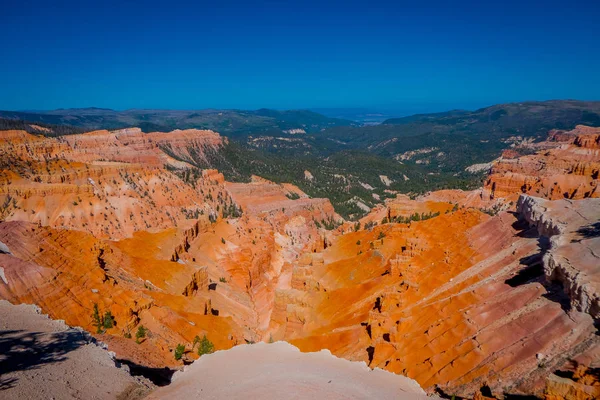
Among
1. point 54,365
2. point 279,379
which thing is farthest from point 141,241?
point 279,379

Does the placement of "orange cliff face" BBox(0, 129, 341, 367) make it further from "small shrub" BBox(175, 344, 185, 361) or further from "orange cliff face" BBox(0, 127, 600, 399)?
"small shrub" BBox(175, 344, 185, 361)

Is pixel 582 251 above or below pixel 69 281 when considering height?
above

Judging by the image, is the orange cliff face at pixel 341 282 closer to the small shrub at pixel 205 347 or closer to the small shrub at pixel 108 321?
the small shrub at pixel 108 321

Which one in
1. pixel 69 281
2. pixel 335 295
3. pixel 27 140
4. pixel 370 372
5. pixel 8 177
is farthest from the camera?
pixel 27 140

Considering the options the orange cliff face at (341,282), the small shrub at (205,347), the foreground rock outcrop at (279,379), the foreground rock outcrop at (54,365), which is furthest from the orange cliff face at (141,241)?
the foreground rock outcrop at (279,379)

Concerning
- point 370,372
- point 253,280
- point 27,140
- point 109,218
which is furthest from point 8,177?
point 370,372

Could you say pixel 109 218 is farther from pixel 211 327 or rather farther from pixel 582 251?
pixel 582 251

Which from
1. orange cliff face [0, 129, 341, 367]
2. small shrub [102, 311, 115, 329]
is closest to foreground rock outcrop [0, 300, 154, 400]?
orange cliff face [0, 129, 341, 367]
